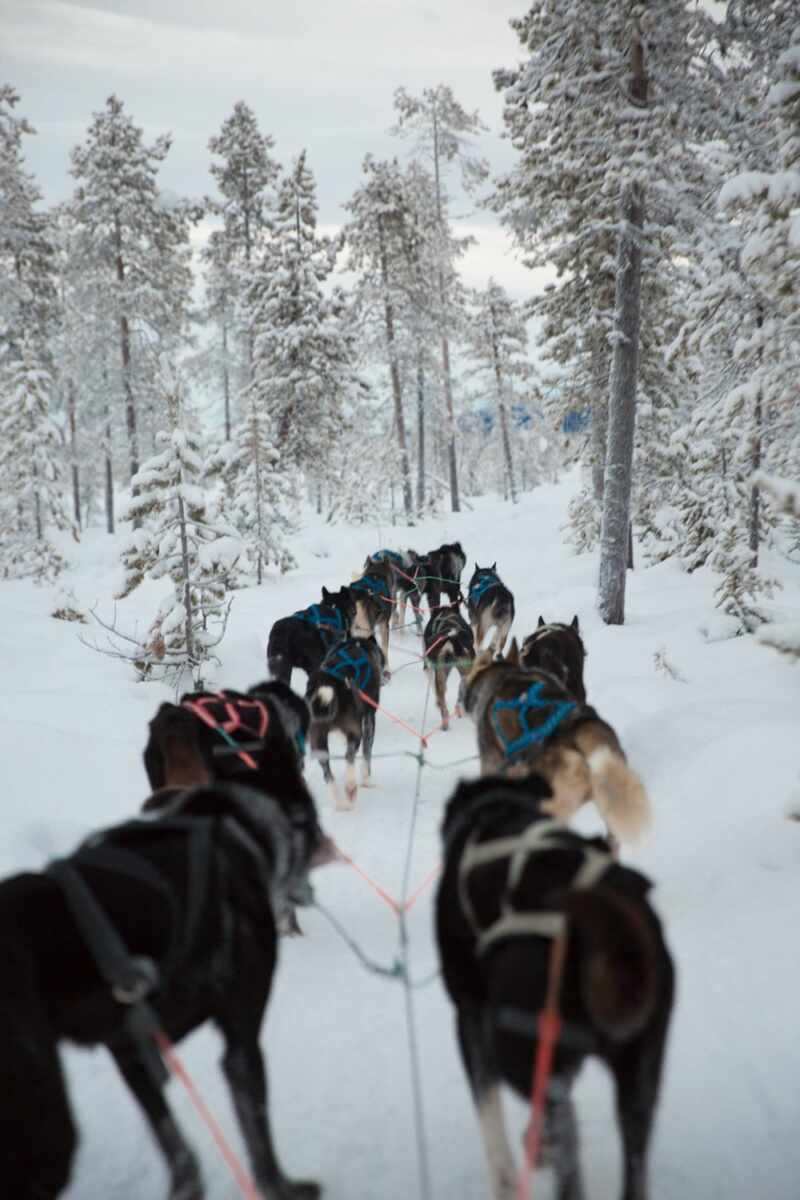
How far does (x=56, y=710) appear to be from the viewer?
707cm

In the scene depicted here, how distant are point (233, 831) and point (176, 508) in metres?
7.13

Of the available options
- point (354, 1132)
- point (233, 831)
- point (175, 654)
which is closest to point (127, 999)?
point (233, 831)

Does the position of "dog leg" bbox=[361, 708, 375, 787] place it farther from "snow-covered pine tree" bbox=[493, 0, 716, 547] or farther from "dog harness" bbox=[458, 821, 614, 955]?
"snow-covered pine tree" bbox=[493, 0, 716, 547]

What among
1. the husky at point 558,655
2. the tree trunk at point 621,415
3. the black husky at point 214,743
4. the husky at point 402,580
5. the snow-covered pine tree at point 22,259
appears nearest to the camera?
the black husky at point 214,743

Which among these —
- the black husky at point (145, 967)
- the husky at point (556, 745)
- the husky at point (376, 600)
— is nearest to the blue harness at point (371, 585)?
the husky at point (376, 600)

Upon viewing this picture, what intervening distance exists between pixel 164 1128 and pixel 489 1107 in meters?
1.17

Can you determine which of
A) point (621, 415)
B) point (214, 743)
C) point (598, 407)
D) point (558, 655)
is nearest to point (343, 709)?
point (214, 743)

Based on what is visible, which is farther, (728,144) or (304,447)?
(304,447)

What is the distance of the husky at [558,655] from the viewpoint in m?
6.38

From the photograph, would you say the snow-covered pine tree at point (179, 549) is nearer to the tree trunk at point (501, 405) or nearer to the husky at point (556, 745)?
the husky at point (556, 745)

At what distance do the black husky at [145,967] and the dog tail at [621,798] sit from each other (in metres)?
1.75

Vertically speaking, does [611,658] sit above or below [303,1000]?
above

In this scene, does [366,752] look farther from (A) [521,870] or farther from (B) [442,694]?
(A) [521,870]

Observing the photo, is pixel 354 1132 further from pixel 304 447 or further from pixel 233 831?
pixel 304 447
